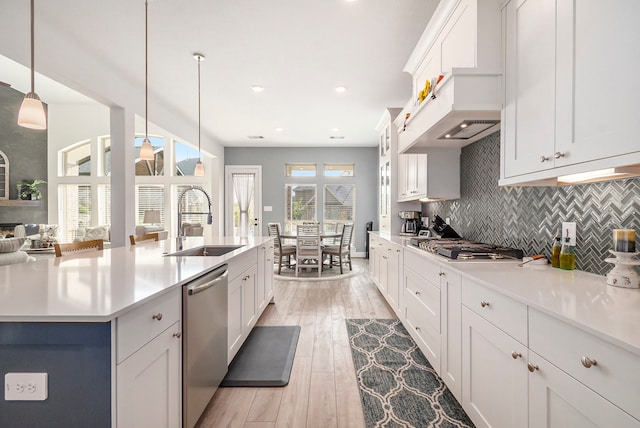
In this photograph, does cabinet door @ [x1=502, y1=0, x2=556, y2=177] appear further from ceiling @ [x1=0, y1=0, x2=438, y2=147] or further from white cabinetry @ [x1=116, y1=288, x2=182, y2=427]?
white cabinetry @ [x1=116, y1=288, x2=182, y2=427]

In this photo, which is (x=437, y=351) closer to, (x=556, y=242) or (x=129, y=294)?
(x=556, y=242)

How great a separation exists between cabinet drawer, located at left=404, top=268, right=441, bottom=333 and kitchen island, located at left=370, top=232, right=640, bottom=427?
0.5 inches

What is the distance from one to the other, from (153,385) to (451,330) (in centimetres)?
156

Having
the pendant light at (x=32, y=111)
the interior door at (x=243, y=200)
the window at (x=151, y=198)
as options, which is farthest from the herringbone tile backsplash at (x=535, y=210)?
the window at (x=151, y=198)

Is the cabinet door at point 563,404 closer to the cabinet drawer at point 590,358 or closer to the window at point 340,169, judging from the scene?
the cabinet drawer at point 590,358

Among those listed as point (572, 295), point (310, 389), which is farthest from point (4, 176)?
point (572, 295)

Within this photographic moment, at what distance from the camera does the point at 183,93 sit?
4.28 meters

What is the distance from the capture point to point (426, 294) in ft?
7.57

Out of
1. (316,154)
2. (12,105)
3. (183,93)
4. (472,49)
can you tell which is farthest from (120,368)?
(12,105)

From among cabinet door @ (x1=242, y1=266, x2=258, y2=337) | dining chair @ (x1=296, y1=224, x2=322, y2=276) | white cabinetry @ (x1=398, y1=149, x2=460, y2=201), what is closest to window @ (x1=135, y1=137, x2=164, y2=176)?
dining chair @ (x1=296, y1=224, x2=322, y2=276)

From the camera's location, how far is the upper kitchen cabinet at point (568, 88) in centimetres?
105

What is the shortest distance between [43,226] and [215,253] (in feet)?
19.4

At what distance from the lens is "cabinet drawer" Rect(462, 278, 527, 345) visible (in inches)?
47.2

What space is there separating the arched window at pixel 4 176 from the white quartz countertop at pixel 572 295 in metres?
8.35
